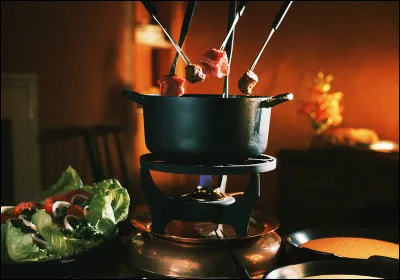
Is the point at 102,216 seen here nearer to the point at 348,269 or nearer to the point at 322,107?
the point at 348,269

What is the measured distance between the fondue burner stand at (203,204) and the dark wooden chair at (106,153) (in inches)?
141

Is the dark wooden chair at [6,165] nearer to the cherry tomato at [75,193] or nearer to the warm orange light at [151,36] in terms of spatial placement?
the warm orange light at [151,36]

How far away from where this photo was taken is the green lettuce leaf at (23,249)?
1.07m

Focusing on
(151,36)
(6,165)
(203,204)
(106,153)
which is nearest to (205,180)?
(203,204)

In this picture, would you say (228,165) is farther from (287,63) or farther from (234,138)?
(287,63)

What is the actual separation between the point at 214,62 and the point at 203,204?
30 centimetres

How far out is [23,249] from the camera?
1067mm

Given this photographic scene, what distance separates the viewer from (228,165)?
1065 mm

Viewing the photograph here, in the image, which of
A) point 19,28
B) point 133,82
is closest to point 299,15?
point 133,82

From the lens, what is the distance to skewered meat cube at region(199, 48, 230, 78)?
3.65 feet

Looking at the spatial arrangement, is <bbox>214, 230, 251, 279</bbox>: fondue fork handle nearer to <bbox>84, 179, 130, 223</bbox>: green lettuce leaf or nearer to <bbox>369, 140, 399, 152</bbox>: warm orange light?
<bbox>84, 179, 130, 223</bbox>: green lettuce leaf

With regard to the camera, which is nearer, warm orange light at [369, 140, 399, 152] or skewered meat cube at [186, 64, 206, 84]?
skewered meat cube at [186, 64, 206, 84]

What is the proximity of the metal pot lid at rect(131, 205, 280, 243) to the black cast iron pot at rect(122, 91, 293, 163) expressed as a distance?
0.52 feet

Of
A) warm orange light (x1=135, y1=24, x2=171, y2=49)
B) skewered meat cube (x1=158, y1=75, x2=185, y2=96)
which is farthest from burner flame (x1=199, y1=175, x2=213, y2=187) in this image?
warm orange light (x1=135, y1=24, x2=171, y2=49)
